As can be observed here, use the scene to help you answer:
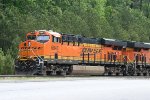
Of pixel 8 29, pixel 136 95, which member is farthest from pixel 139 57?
pixel 136 95

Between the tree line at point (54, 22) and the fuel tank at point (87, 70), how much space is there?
495 centimetres

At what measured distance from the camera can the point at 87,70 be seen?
3303cm

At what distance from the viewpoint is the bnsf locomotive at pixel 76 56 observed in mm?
29359

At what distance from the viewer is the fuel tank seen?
3162 cm

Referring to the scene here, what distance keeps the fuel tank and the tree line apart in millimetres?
4955

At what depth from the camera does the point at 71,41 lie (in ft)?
104

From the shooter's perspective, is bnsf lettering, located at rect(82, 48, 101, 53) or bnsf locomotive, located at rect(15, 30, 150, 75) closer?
bnsf locomotive, located at rect(15, 30, 150, 75)

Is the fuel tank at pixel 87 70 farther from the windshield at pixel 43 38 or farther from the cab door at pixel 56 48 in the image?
the windshield at pixel 43 38

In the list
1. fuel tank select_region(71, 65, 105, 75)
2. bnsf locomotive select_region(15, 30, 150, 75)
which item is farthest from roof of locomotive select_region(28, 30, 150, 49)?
fuel tank select_region(71, 65, 105, 75)

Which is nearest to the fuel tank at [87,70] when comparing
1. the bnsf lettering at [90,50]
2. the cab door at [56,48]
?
the bnsf lettering at [90,50]

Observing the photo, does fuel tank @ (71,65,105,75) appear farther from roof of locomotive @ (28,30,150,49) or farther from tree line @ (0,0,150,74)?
tree line @ (0,0,150,74)

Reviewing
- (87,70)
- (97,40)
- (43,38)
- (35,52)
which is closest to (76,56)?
(87,70)

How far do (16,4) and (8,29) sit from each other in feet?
31.6

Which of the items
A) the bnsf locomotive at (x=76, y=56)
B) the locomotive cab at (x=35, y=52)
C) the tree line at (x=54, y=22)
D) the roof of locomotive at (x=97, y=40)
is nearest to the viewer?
the locomotive cab at (x=35, y=52)
